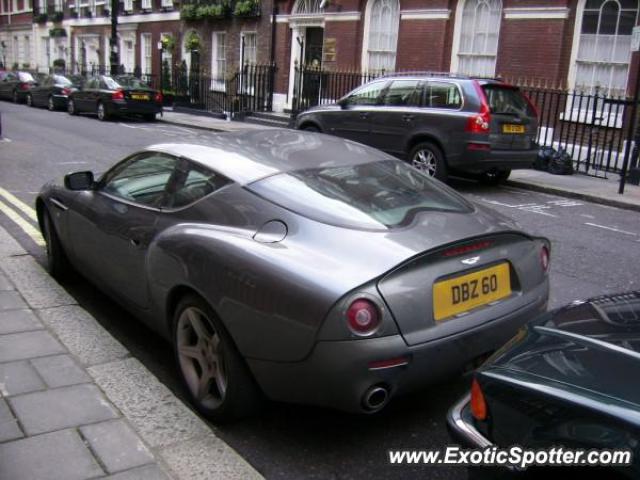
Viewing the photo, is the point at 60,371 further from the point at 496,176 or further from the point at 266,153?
the point at 496,176

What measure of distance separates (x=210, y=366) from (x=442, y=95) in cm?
867

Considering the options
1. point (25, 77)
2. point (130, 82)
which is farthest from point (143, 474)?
point (25, 77)

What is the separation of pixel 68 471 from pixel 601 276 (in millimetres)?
5019

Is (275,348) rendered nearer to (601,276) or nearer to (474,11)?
(601,276)

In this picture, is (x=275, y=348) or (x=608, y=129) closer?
(x=275, y=348)

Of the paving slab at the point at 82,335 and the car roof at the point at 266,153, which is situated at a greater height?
the car roof at the point at 266,153

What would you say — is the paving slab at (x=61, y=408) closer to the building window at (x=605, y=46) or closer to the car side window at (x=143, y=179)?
the car side window at (x=143, y=179)

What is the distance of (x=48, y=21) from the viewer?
43.5 metres

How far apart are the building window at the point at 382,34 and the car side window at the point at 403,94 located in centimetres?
797

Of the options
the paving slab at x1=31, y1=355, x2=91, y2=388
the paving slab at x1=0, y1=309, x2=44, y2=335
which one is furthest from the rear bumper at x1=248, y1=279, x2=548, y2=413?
the paving slab at x1=0, y1=309, x2=44, y2=335

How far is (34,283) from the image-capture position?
5148mm

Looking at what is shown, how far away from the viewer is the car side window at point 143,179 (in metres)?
3.95

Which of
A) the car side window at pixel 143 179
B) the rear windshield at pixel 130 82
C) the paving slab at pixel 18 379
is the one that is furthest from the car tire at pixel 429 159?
the rear windshield at pixel 130 82

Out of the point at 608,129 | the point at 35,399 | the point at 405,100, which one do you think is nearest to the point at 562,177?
the point at 608,129
